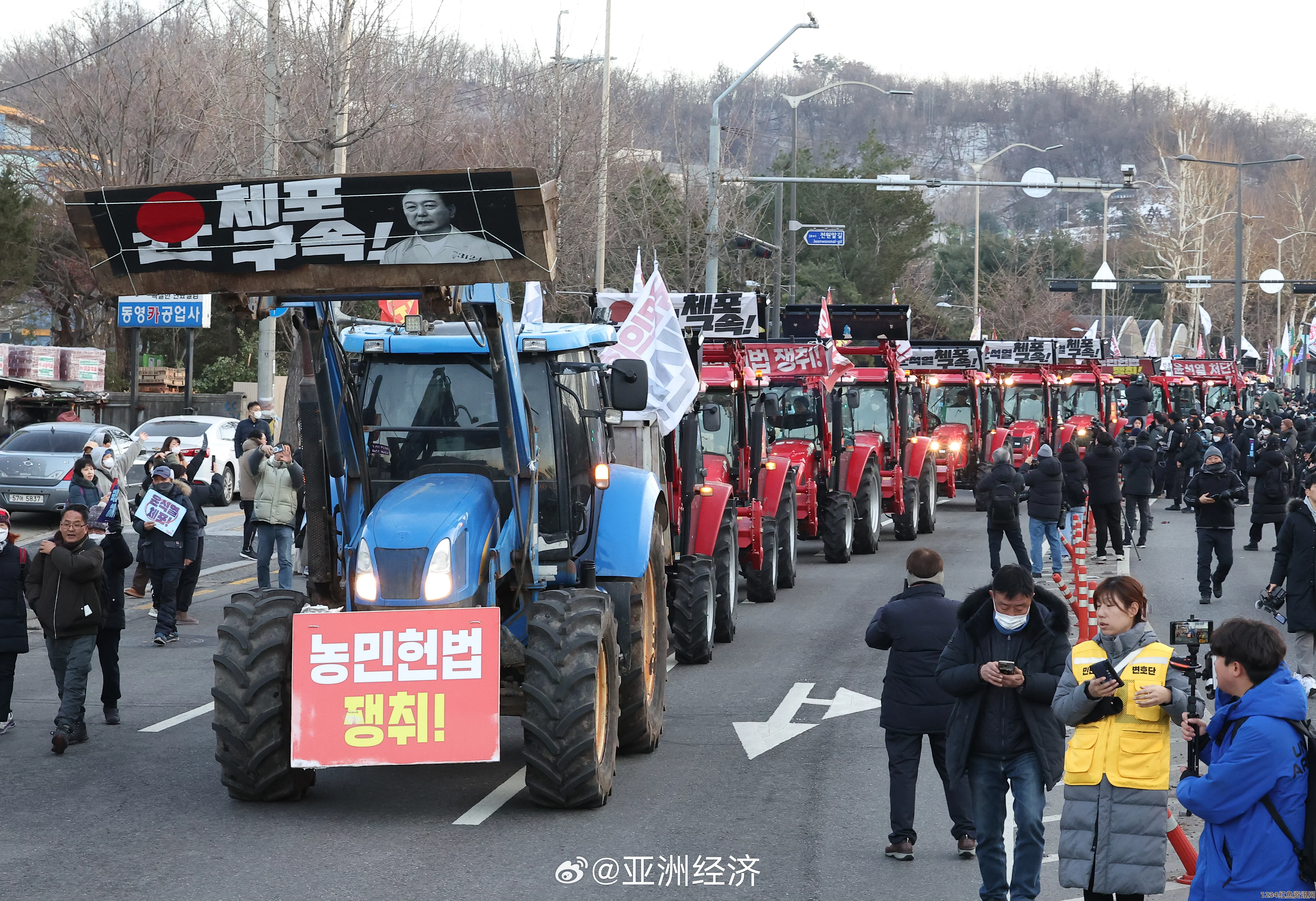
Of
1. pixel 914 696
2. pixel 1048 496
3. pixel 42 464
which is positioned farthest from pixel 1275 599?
pixel 42 464

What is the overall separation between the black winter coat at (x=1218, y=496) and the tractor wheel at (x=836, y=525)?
16.2ft

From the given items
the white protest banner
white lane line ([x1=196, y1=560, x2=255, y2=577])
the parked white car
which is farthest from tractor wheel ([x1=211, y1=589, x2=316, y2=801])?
the parked white car

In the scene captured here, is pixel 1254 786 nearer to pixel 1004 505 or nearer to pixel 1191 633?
pixel 1191 633

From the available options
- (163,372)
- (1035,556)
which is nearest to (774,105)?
(163,372)

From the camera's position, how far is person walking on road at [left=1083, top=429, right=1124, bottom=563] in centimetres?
2012

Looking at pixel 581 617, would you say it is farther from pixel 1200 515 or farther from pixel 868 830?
pixel 1200 515

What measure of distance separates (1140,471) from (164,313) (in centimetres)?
1723

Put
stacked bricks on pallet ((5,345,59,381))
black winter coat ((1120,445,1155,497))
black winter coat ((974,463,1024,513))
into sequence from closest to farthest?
black winter coat ((974,463,1024,513))
black winter coat ((1120,445,1155,497))
stacked bricks on pallet ((5,345,59,381))

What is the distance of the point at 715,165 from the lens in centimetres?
3061

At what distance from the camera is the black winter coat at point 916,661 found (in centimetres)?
769

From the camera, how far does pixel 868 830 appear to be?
839cm

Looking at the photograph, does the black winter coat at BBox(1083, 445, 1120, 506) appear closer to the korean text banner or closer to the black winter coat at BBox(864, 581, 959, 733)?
the black winter coat at BBox(864, 581, 959, 733)

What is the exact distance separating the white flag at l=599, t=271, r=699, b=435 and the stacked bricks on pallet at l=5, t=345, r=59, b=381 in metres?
22.7

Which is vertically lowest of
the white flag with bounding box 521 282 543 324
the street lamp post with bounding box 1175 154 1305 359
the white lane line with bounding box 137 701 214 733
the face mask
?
the white lane line with bounding box 137 701 214 733
